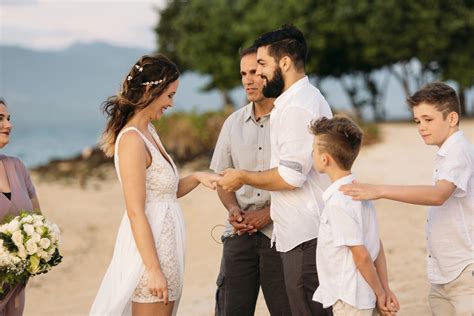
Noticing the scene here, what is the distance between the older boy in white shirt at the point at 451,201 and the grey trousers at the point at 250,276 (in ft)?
3.59

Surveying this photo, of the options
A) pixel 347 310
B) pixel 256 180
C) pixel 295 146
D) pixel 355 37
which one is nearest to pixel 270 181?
pixel 256 180

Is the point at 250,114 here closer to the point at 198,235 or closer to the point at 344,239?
the point at 344,239

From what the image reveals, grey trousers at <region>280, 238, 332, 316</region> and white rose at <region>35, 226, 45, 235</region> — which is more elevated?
white rose at <region>35, 226, 45, 235</region>

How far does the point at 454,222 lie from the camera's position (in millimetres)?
4633

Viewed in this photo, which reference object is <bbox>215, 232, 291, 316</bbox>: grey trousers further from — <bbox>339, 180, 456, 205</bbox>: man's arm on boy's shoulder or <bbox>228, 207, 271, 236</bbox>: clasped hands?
<bbox>339, 180, 456, 205</bbox>: man's arm on boy's shoulder

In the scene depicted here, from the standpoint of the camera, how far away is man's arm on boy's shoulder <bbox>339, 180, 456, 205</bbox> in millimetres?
4043

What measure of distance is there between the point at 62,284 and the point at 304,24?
19238mm

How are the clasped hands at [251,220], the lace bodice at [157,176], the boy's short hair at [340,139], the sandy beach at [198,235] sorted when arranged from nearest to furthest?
the boy's short hair at [340,139] → the lace bodice at [157,176] → the clasped hands at [251,220] → the sandy beach at [198,235]

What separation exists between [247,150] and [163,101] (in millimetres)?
1095

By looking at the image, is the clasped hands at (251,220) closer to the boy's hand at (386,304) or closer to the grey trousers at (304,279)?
the grey trousers at (304,279)

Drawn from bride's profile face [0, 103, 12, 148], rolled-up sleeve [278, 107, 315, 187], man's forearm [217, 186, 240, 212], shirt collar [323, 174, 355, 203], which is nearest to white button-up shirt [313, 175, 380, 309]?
shirt collar [323, 174, 355, 203]

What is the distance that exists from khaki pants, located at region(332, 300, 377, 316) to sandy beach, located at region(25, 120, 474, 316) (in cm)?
305

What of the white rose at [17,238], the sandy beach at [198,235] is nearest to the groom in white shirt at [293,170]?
the white rose at [17,238]

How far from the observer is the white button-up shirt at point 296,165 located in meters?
4.43
